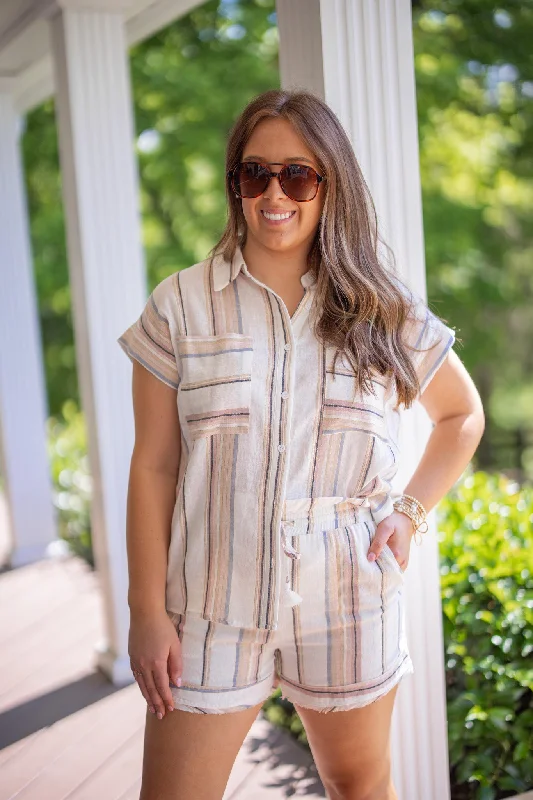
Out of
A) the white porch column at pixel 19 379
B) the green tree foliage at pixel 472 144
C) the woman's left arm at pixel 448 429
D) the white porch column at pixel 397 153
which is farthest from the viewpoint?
the green tree foliage at pixel 472 144

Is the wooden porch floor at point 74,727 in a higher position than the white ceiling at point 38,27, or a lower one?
lower

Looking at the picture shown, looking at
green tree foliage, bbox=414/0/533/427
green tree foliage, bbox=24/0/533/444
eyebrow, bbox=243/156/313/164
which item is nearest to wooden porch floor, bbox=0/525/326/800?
eyebrow, bbox=243/156/313/164

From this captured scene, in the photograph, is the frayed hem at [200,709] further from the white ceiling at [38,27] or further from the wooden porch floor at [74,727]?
the white ceiling at [38,27]

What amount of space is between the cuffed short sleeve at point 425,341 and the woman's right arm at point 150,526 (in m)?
0.49

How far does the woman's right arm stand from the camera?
163 cm

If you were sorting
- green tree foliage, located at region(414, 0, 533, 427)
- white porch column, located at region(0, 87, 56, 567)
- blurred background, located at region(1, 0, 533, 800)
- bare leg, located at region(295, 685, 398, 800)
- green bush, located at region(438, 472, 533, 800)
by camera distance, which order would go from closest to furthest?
bare leg, located at region(295, 685, 398, 800) → green bush, located at region(438, 472, 533, 800) → blurred background, located at region(1, 0, 533, 800) → white porch column, located at region(0, 87, 56, 567) → green tree foliage, located at region(414, 0, 533, 427)

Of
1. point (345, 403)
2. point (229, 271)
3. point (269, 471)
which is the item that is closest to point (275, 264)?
point (229, 271)

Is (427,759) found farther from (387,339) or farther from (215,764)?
(387,339)

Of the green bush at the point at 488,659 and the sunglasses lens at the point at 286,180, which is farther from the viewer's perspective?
the green bush at the point at 488,659

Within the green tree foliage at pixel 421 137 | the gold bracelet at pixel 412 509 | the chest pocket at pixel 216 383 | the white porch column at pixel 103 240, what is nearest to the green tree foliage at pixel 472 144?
the green tree foliage at pixel 421 137

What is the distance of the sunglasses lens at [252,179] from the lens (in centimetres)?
164

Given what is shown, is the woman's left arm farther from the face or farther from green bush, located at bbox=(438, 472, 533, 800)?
green bush, located at bbox=(438, 472, 533, 800)

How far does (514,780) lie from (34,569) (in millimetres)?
3624

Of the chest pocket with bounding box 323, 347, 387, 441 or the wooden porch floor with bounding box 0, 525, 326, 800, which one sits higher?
the chest pocket with bounding box 323, 347, 387, 441
